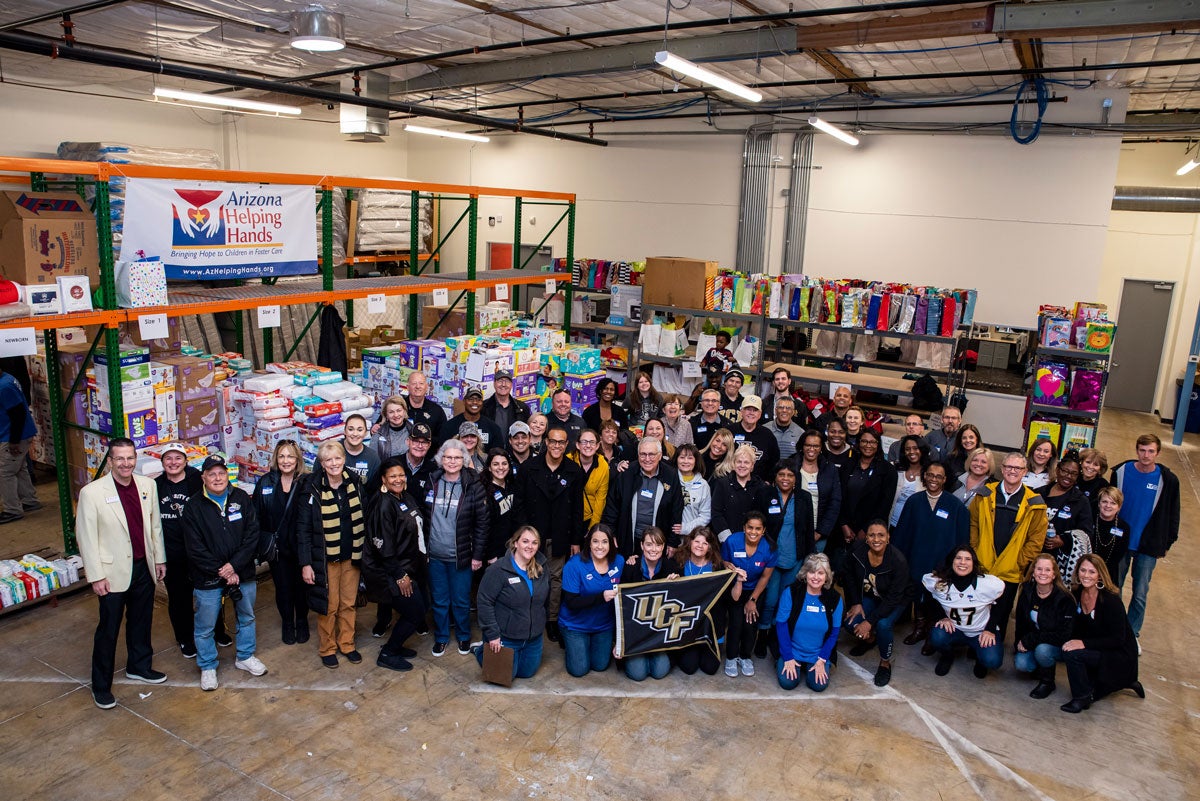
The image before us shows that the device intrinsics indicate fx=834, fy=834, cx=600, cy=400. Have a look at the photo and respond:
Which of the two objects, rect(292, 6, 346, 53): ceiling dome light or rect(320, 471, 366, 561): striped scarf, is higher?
rect(292, 6, 346, 53): ceiling dome light

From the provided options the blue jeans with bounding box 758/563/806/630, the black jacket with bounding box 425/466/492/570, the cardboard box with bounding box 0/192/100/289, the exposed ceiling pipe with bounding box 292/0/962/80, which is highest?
the exposed ceiling pipe with bounding box 292/0/962/80

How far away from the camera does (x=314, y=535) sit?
6016mm

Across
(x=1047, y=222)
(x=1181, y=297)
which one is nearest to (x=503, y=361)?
(x=1047, y=222)

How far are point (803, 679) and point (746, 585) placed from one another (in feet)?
2.66

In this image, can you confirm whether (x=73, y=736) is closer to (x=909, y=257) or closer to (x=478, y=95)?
(x=478, y=95)

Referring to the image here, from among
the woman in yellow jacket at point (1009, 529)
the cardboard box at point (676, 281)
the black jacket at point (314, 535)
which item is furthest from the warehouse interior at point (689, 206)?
the cardboard box at point (676, 281)

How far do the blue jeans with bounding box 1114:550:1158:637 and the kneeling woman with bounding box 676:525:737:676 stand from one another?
11.4ft

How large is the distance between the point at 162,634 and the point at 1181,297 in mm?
17233

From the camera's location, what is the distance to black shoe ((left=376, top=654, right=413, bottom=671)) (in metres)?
6.24

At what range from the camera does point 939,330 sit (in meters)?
10.5

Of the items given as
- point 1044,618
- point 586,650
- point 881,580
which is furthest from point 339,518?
point 1044,618

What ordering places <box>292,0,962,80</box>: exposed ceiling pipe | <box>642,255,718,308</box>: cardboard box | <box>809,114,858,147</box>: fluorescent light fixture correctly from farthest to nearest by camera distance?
<box>642,255,718,308</box>: cardboard box < <box>809,114,858,147</box>: fluorescent light fixture < <box>292,0,962,80</box>: exposed ceiling pipe

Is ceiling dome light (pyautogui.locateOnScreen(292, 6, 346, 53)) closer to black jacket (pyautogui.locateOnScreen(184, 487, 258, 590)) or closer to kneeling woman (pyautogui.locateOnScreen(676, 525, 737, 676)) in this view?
black jacket (pyautogui.locateOnScreen(184, 487, 258, 590))

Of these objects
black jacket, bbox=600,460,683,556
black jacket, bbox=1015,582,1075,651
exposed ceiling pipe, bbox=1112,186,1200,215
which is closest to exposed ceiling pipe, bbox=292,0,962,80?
black jacket, bbox=600,460,683,556
